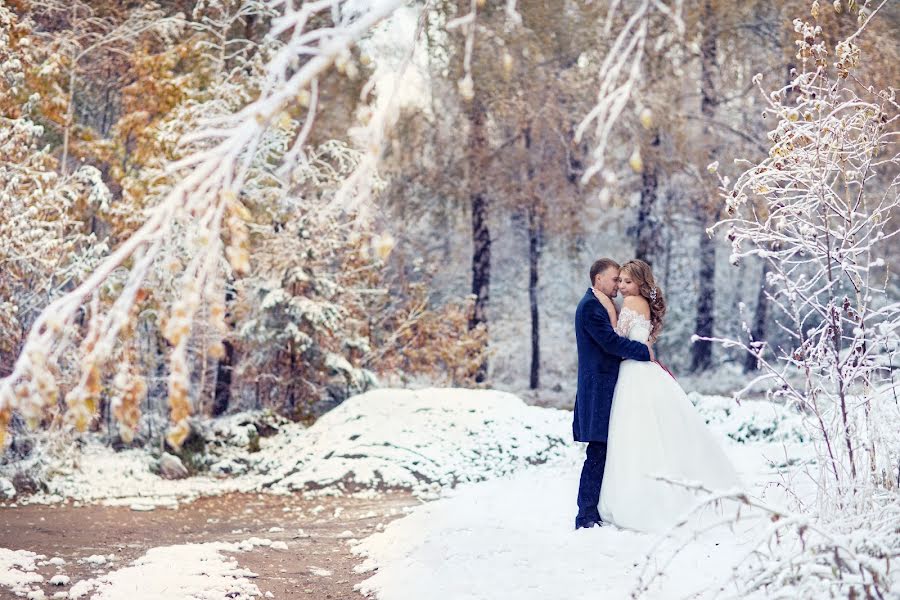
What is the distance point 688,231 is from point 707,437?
20.3m

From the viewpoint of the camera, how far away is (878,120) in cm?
495

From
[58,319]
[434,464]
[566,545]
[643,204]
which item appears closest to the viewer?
[58,319]

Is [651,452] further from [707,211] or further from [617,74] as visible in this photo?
[707,211]

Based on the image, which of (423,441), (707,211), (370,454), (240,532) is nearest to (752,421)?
(423,441)

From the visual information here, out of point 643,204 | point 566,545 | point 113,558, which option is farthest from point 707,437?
point 643,204

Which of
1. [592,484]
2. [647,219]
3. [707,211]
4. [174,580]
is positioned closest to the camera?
[174,580]

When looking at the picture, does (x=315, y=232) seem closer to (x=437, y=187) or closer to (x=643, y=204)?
(x=437, y=187)

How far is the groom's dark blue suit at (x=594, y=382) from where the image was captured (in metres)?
6.14

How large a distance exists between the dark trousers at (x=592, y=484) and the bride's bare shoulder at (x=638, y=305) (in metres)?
0.99

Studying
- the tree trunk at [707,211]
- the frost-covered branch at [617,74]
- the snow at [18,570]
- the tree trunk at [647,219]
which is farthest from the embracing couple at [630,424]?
the tree trunk at [647,219]

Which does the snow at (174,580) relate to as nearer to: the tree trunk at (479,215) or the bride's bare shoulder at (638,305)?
the bride's bare shoulder at (638,305)

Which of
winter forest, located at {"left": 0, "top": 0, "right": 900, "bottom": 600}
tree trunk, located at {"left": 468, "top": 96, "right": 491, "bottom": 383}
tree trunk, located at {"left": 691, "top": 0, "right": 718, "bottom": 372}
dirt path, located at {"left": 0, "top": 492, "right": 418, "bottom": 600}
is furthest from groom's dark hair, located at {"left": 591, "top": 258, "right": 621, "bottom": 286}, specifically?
tree trunk, located at {"left": 691, "top": 0, "right": 718, "bottom": 372}

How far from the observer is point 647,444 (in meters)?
6.09

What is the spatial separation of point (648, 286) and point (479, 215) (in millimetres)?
12835
